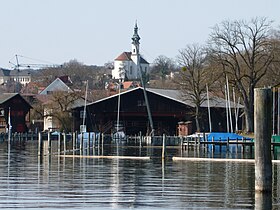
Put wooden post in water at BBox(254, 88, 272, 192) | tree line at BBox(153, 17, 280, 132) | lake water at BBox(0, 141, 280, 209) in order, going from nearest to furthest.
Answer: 1. lake water at BBox(0, 141, 280, 209)
2. wooden post in water at BBox(254, 88, 272, 192)
3. tree line at BBox(153, 17, 280, 132)

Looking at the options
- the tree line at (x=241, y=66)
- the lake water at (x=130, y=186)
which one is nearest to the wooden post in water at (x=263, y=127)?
the lake water at (x=130, y=186)

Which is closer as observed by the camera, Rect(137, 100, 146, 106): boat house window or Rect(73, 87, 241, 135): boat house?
Rect(73, 87, 241, 135): boat house

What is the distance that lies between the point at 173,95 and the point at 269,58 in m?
18.9

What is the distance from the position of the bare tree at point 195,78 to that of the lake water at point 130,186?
5053cm


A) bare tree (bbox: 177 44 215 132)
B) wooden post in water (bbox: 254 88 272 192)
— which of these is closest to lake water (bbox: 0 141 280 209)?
wooden post in water (bbox: 254 88 272 192)

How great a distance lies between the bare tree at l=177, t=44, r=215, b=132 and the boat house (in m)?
1.93

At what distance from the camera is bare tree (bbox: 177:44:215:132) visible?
316 feet

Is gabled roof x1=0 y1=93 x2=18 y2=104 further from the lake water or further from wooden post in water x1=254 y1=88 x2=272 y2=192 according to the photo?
wooden post in water x1=254 y1=88 x2=272 y2=192

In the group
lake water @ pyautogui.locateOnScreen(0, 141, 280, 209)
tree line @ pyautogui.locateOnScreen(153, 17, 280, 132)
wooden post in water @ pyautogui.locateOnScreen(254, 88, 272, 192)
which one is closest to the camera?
lake water @ pyautogui.locateOnScreen(0, 141, 280, 209)

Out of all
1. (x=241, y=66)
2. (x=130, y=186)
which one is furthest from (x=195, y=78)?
(x=130, y=186)

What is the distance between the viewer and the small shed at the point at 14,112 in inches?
4702

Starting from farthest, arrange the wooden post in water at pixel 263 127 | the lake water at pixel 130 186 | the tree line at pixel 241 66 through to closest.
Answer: the tree line at pixel 241 66
the wooden post in water at pixel 263 127
the lake water at pixel 130 186

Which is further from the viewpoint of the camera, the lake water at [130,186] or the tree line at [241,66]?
the tree line at [241,66]

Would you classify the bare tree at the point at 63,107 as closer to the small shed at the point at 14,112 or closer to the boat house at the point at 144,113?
the small shed at the point at 14,112
